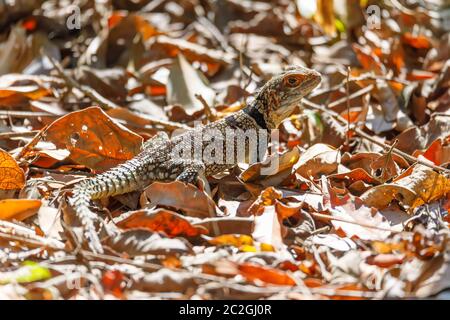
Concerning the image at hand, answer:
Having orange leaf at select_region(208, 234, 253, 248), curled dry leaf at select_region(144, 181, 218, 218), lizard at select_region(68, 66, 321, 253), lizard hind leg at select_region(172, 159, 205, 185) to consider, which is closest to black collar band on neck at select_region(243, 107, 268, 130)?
lizard at select_region(68, 66, 321, 253)

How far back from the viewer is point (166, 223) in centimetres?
444

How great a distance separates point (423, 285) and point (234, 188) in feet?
6.14

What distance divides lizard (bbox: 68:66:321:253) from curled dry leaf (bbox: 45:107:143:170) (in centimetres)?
27

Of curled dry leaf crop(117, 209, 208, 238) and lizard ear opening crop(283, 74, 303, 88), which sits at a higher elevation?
lizard ear opening crop(283, 74, 303, 88)

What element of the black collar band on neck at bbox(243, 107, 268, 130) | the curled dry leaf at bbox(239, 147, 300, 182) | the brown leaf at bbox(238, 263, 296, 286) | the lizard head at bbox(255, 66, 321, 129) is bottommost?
the brown leaf at bbox(238, 263, 296, 286)

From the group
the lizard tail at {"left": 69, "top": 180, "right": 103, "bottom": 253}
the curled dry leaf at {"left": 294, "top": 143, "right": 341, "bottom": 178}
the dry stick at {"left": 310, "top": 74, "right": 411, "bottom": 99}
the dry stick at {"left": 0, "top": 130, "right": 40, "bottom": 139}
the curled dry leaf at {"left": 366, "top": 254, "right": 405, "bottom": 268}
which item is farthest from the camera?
the dry stick at {"left": 310, "top": 74, "right": 411, "bottom": 99}

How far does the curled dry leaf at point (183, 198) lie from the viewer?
4742 millimetres

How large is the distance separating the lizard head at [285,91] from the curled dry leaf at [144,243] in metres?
1.97

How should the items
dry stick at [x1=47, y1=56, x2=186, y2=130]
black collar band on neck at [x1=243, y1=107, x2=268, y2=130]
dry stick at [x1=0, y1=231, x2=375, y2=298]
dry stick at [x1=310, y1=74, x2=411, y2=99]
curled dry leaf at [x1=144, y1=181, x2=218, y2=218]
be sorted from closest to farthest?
dry stick at [x1=0, y1=231, x2=375, y2=298] → curled dry leaf at [x1=144, y1=181, x2=218, y2=218] → black collar band on neck at [x1=243, y1=107, x2=268, y2=130] → dry stick at [x1=47, y1=56, x2=186, y2=130] → dry stick at [x1=310, y1=74, x2=411, y2=99]

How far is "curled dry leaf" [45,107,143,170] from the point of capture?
5488 millimetres

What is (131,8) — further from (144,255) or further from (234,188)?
(144,255)

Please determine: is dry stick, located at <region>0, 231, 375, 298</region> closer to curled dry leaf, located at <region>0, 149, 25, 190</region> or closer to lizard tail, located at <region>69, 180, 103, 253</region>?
lizard tail, located at <region>69, 180, 103, 253</region>

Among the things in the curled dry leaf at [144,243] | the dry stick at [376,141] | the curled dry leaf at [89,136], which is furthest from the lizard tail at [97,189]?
the dry stick at [376,141]
